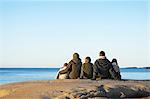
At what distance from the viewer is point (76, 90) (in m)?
13.2

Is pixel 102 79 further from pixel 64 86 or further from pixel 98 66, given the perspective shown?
pixel 64 86

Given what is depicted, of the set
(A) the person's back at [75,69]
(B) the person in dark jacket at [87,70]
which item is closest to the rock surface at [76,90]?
(B) the person in dark jacket at [87,70]

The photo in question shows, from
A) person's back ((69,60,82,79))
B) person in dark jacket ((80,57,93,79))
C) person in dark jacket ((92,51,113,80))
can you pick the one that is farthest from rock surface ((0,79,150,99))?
person's back ((69,60,82,79))

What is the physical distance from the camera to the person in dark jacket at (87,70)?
1620 cm

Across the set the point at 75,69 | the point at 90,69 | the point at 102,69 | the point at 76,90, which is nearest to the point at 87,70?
the point at 90,69

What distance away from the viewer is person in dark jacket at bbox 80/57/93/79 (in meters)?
16.2

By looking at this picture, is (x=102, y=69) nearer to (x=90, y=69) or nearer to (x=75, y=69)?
(x=90, y=69)

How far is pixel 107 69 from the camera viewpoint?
52.2 ft

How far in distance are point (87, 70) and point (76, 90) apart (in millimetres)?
3091

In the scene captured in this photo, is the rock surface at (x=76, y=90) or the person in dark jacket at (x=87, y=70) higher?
the person in dark jacket at (x=87, y=70)

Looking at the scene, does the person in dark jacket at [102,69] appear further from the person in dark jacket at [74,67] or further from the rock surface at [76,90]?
the rock surface at [76,90]

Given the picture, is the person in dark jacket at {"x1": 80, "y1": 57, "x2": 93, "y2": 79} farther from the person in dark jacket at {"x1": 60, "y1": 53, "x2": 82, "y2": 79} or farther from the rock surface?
the rock surface

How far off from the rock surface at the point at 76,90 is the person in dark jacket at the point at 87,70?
150cm

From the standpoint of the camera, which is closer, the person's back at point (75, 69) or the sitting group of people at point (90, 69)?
the sitting group of people at point (90, 69)
